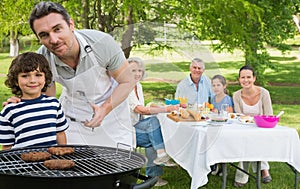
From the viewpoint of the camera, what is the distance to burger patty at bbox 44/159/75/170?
5.44 feet

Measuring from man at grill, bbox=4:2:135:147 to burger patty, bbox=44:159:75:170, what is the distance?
24 cm

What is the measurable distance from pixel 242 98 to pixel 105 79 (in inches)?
100

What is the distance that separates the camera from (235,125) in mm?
3691

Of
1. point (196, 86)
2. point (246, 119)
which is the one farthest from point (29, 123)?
point (246, 119)

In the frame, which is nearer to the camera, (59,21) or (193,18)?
(59,21)

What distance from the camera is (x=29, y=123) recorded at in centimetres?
202

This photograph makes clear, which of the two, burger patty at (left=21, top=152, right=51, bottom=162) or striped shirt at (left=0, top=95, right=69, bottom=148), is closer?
burger patty at (left=21, top=152, right=51, bottom=162)

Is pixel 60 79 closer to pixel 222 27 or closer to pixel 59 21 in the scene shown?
pixel 59 21

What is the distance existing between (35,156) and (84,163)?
189 mm

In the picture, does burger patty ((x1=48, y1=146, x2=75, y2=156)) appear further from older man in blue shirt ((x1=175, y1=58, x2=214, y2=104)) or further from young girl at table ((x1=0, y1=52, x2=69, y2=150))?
older man in blue shirt ((x1=175, y1=58, x2=214, y2=104))

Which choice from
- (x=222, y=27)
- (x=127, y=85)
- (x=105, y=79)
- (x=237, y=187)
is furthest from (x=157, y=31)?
(x=222, y=27)

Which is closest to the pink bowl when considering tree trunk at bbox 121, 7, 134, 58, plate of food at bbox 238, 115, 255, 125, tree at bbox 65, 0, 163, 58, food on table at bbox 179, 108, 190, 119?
plate of food at bbox 238, 115, 255, 125

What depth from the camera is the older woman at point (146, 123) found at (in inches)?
66.8

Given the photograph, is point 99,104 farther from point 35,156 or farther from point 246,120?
point 246,120
